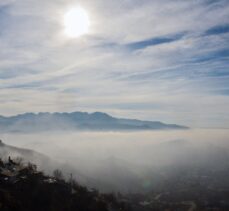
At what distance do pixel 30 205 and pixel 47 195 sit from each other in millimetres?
6482

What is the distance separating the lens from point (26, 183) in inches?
3100

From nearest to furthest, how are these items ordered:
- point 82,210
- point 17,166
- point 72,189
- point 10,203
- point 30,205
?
1. point 10,203
2. point 30,205
3. point 82,210
4. point 72,189
5. point 17,166

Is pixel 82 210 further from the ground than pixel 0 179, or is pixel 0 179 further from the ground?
pixel 0 179

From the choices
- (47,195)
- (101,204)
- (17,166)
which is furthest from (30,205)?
(17,166)

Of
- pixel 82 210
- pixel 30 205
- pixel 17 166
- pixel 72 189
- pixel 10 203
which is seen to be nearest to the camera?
pixel 10 203

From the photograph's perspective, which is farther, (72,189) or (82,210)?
(72,189)

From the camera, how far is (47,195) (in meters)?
77.1

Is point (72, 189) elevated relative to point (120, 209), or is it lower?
elevated

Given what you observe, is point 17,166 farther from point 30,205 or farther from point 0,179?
point 30,205

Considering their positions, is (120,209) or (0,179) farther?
(120,209)

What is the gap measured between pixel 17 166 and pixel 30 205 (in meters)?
26.8

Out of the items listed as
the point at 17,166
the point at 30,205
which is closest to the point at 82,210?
the point at 30,205

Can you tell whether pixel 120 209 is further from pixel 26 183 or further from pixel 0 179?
pixel 0 179

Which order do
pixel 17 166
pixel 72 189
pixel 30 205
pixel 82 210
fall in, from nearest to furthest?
pixel 30 205, pixel 82 210, pixel 72 189, pixel 17 166
